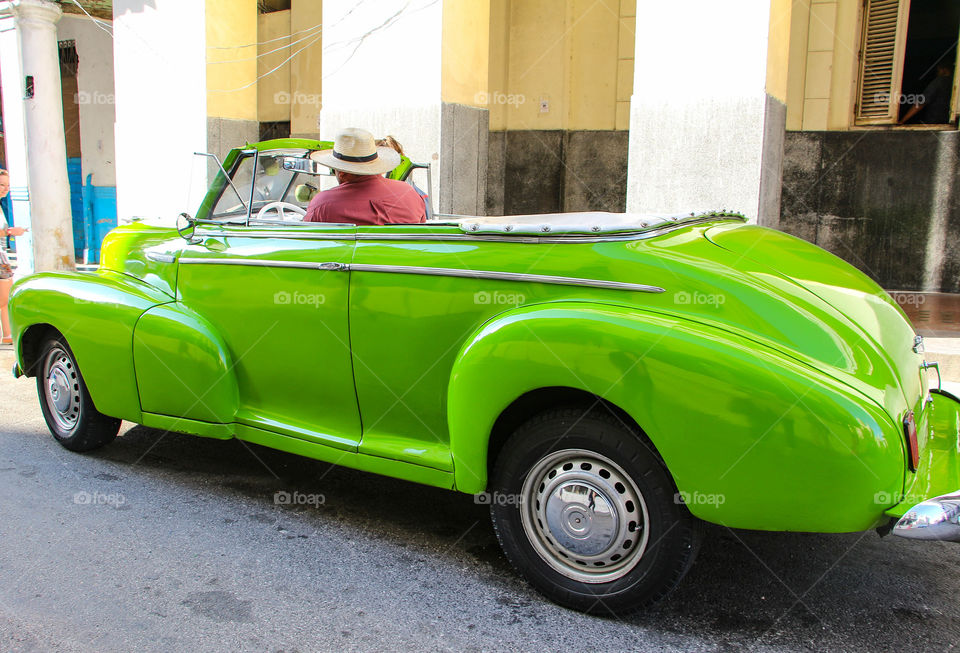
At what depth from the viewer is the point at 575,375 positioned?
2615mm

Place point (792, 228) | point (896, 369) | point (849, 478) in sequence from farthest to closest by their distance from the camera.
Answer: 1. point (792, 228)
2. point (896, 369)
3. point (849, 478)

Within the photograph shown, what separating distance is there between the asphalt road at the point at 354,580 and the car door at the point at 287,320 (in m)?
0.48

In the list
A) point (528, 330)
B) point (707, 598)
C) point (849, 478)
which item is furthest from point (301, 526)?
point (849, 478)

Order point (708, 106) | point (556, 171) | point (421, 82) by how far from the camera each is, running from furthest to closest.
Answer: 1. point (556, 171)
2. point (421, 82)
3. point (708, 106)

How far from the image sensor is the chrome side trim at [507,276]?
273 cm

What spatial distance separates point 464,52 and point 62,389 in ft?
18.1

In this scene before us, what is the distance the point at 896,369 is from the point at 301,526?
8.05 ft

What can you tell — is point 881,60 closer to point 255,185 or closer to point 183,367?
point 255,185

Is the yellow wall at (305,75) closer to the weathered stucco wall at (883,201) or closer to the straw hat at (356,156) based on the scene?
the weathered stucco wall at (883,201)

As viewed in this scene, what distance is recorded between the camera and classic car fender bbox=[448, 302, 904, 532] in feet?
7.58

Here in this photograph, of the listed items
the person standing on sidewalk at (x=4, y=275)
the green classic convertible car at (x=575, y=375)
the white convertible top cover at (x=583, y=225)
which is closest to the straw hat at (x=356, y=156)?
the green classic convertible car at (x=575, y=375)

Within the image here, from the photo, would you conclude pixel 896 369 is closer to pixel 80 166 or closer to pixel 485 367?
pixel 485 367

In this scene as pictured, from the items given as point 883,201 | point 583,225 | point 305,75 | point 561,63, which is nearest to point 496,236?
point 583,225

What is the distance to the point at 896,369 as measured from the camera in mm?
2693
